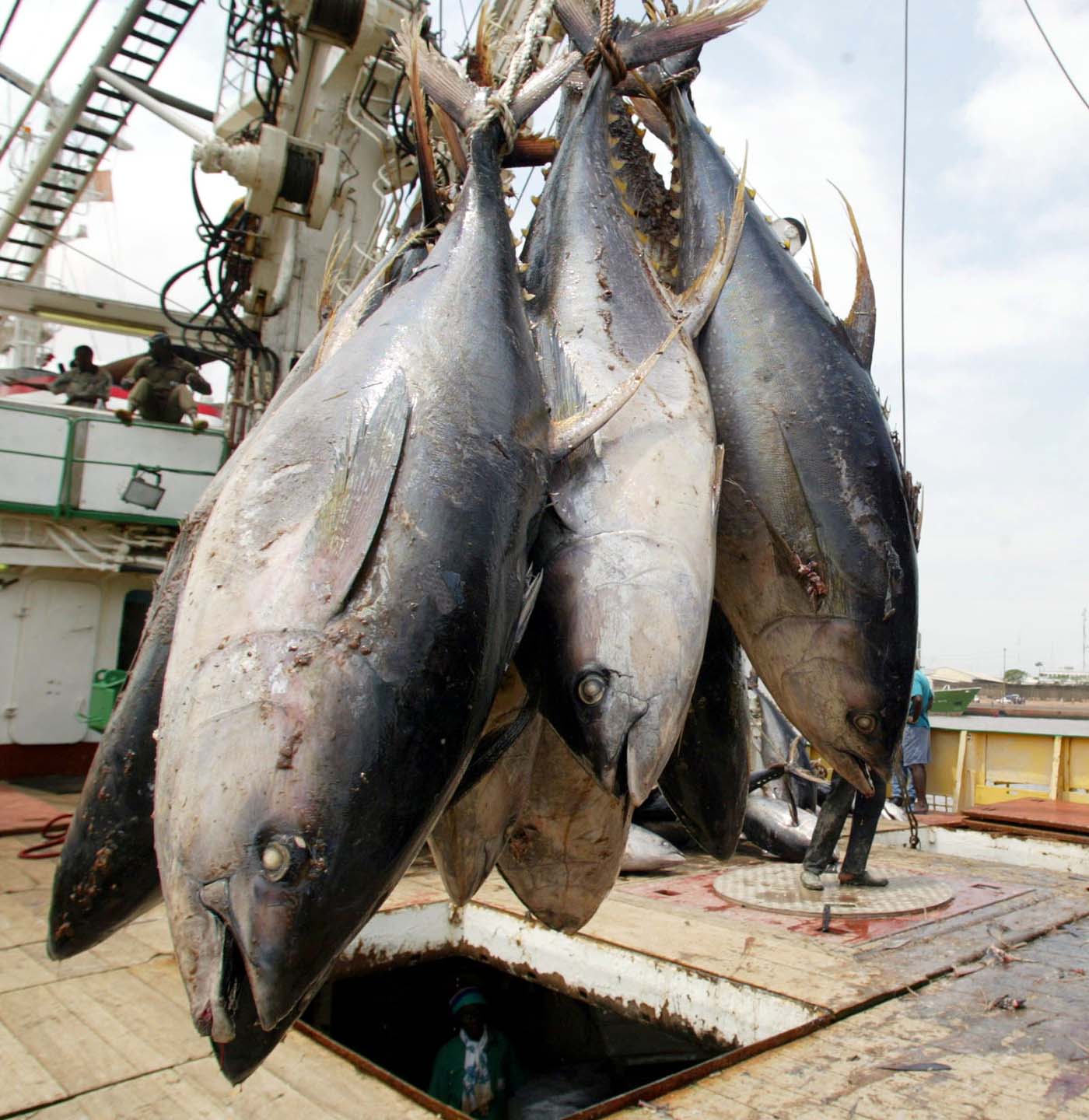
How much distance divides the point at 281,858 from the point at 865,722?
936 millimetres

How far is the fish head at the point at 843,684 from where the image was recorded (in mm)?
1487

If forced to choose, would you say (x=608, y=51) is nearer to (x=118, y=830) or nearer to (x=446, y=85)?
(x=446, y=85)

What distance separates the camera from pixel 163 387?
803 cm

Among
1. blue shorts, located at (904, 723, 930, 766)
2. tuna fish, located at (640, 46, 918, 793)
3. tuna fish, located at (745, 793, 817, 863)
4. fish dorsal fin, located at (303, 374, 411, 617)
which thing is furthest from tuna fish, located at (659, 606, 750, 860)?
blue shorts, located at (904, 723, 930, 766)

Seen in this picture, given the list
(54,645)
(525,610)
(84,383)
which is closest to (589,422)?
(525,610)

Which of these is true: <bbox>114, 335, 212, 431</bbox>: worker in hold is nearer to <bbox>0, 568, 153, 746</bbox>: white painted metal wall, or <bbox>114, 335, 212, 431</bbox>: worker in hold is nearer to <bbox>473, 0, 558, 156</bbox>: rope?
<bbox>0, 568, 153, 746</bbox>: white painted metal wall

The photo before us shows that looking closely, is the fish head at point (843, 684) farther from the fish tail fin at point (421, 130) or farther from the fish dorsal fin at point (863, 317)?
the fish tail fin at point (421, 130)

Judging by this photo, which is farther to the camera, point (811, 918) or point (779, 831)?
point (779, 831)

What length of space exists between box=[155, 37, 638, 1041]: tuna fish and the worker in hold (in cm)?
636

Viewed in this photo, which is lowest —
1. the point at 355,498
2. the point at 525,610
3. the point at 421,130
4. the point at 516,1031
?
the point at 516,1031

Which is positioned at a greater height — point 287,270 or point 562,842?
point 287,270

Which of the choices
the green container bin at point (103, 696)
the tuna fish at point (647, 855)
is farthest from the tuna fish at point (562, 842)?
the green container bin at point (103, 696)

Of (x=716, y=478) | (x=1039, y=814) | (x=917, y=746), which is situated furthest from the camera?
(x=917, y=746)

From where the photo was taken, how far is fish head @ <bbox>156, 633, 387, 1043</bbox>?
1.01m
